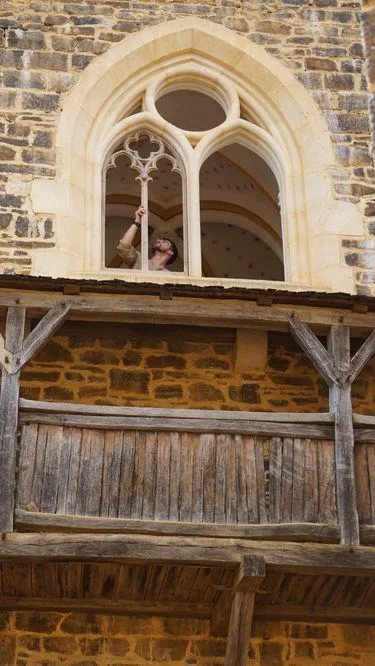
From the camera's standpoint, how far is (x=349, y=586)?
10.9 meters

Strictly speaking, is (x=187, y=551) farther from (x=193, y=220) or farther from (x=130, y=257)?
(x=193, y=220)

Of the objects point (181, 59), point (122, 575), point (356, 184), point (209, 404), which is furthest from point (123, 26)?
point (122, 575)

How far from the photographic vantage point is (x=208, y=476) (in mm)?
10516

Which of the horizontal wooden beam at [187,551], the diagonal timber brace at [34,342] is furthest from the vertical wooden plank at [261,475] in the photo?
the diagonal timber brace at [34,342]

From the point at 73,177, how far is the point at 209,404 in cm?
236

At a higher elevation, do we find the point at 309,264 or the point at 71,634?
the point at 309,264

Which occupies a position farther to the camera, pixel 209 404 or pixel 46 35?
pixel 46 35

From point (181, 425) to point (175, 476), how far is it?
37cm

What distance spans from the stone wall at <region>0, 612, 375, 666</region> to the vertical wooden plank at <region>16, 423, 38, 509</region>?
124cm

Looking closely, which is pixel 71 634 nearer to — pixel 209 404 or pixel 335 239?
pixel 209 404

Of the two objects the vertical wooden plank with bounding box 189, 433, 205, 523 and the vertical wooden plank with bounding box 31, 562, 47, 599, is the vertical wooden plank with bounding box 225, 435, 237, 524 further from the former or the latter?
the vertical wooden plank with bounding box 31, 562, 47, 599

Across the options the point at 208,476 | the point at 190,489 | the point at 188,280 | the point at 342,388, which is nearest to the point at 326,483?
the point at 342,388

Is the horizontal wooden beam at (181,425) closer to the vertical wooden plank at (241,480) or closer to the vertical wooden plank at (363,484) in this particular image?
the vertical wooden plank at (241,480)

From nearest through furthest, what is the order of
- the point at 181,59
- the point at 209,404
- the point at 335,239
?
the point at 209,404 < the point at 335,239 < the point at 181,59
